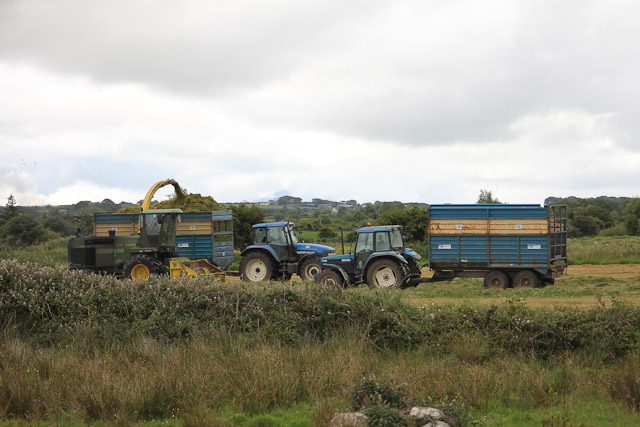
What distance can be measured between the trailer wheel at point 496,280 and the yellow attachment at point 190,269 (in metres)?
8.36

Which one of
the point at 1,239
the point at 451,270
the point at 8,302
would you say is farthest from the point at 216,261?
the point at 1,239

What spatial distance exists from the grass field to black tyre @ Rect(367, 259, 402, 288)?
4.93 m

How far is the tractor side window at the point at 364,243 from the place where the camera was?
17.6 m

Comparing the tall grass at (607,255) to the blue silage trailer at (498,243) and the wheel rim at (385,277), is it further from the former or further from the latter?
the wheel rim at (385,277)

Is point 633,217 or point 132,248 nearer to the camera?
point 132,248

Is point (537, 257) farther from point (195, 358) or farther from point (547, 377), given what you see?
point (195, 358)

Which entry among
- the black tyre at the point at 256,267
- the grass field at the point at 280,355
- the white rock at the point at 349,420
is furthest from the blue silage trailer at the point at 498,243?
the white rock at the point at 349,420

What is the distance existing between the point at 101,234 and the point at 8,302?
12.8 meters

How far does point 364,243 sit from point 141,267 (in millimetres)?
7411

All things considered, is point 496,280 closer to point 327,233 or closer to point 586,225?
point 327,233

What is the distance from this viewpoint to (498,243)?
1741cm

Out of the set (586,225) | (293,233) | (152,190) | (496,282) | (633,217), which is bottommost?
(496,282)

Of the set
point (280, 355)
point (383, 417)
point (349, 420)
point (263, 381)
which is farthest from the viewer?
point (280, 355)

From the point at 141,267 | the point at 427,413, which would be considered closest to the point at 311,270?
the point at 141,267
